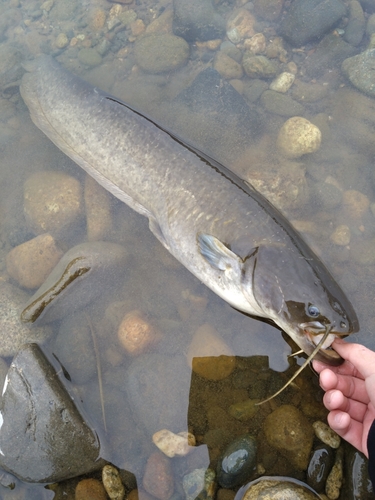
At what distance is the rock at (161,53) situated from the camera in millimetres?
4859

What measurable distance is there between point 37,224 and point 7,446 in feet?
7.10

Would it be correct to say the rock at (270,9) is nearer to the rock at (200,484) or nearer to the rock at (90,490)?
the rock at (200,484)

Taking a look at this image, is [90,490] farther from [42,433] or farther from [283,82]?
[283,82]

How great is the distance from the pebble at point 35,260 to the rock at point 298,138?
268 centimetres

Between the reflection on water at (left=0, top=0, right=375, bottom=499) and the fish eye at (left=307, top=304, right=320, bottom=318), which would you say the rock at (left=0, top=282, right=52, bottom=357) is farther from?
the fish eye at (left=307, top=304, right=320, bottom=318)

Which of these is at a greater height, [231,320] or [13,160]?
[13,160]

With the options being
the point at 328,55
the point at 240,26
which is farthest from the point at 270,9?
the point at 328,55

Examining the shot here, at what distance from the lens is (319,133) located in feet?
13.0

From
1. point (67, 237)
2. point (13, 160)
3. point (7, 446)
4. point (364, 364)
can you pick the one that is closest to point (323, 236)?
point (364, 364)

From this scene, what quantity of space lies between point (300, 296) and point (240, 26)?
4209mm

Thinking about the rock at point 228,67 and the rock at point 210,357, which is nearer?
the rock at point 210,357

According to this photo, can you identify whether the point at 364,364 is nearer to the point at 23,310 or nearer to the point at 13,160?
the point at 23,310

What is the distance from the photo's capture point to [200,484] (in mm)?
2744

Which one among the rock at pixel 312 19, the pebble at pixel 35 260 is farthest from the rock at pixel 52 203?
the rock at pixel 312 19
